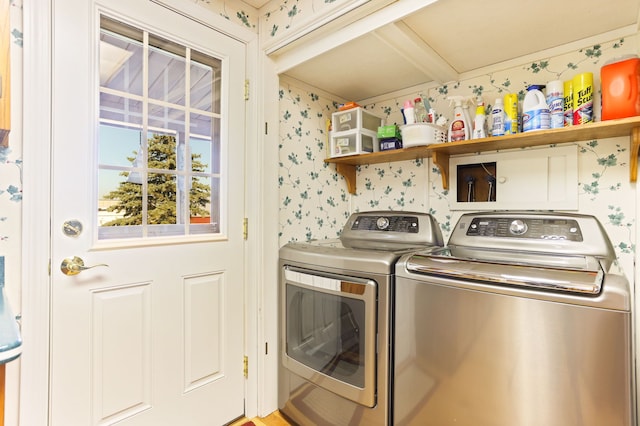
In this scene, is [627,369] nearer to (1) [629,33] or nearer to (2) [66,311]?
(1) [629,33]

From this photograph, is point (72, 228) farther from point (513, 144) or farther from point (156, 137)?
point (513, 144)

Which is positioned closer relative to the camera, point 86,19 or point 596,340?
point 596,340

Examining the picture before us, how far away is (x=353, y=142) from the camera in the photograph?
1.89m

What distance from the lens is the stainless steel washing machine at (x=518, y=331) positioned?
867mm

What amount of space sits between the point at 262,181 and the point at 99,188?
0.71 metres

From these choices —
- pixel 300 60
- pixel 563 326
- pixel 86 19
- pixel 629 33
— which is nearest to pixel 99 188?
pixel 86 19

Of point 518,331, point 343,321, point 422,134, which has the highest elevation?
point 422,134

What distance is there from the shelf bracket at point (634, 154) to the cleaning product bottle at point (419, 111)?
83cm

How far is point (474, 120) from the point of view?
5.28ft

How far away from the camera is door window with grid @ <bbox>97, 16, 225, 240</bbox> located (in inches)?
50.4

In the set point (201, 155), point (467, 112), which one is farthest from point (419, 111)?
point (201, 155)

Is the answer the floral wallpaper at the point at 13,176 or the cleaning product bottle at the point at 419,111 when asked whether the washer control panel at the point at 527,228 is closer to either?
the cleaning product bottle at the point at 419,111

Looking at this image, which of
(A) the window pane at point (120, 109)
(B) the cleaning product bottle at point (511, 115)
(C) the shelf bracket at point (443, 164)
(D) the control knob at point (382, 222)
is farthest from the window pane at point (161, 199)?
(B) the cleaning product bottle at point (511, 115)

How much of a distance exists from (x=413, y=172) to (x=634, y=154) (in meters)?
0.99
